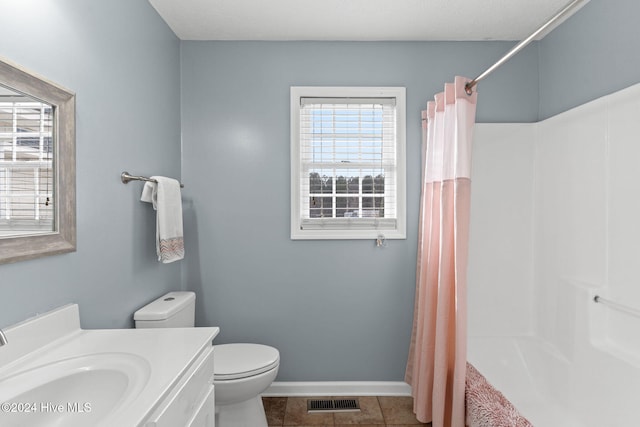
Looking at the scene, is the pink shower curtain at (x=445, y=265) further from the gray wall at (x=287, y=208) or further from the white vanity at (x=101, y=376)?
the white vanity at (x=101, y=376)

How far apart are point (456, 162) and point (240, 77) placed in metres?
1.50

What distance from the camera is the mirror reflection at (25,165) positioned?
1114mm

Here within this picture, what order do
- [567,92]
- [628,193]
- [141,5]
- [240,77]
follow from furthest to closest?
[240,77]
[567,92]
[141,5]
[628,193]

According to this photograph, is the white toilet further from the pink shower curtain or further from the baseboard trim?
the pink shower curtain

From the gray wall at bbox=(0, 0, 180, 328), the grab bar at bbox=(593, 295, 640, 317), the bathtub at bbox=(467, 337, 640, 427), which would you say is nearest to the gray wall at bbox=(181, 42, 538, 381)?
the gray wall at bbox=(0, 0, 180, 328)

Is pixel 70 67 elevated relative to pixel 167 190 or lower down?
elevated

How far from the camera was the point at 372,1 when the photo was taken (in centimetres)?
204

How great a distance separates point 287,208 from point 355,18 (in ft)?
4.00

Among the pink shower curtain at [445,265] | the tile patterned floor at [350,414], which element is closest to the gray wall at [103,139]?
the tile patterned floor at [350,414]

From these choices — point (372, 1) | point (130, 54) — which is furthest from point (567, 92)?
point (130, 54)

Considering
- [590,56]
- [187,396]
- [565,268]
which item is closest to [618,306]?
[565,268]

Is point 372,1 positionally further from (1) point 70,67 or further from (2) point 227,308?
(2) point 227,308

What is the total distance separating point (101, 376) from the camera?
1100 mm

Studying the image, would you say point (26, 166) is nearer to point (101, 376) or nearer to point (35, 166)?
point (35, 166)
